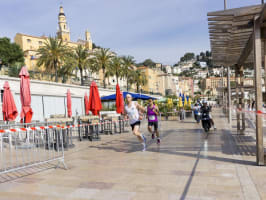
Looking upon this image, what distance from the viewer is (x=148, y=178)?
516 cm

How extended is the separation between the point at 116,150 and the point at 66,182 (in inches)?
142

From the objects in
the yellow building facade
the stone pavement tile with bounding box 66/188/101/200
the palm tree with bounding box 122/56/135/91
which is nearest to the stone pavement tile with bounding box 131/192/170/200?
the stone pavement tile with bounding box 66/188/101/200

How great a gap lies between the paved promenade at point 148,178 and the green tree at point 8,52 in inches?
2094

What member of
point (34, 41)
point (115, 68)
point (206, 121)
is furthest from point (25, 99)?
point (34, 41)

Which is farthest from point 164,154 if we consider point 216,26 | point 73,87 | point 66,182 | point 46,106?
point 73,87

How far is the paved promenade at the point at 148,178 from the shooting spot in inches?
168

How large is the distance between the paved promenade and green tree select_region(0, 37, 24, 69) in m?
53.2

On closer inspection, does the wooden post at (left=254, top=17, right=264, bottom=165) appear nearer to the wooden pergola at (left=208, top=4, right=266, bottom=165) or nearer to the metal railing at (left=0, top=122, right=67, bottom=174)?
the wooden pergola at (left=208, top=4, right=266, bottom=165)

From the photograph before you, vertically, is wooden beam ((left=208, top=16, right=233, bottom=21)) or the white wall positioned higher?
wooden beam ((left=208, top=16, right=233, bottom=21))

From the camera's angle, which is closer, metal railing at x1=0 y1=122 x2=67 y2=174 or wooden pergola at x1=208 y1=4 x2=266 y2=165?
wooden pergola at x1=208 y1=4 x2=266 y2=165

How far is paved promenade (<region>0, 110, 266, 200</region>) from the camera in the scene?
428 cm

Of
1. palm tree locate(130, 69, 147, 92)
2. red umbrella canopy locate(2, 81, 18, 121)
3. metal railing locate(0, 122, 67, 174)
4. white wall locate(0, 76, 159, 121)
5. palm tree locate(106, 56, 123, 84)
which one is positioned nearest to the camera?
metal railing locate(0, 122, 67, 174)

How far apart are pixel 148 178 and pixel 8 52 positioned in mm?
57238

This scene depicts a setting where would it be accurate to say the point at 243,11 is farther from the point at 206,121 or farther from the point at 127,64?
the point at 127,64
